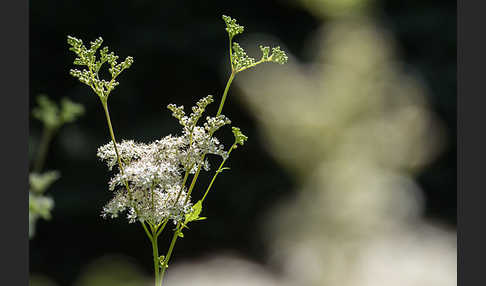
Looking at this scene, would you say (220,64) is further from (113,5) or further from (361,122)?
(361,122)

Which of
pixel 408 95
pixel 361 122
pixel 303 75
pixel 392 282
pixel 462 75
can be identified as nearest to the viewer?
pixel 462 75

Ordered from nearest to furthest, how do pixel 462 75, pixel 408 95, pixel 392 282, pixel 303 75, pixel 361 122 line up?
1. pixel 462 75
2. pixel 361 122
3. pixel 392 282
4. pixel 303 75
5. pixel 408 95

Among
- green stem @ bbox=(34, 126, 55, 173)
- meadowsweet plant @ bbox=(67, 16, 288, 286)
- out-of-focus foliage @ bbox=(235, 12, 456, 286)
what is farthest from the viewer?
out-of-focus foliage @ bbox=(235, 12, 456, 286)

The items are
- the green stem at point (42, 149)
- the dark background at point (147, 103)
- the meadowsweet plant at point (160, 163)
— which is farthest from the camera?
the dark background at point (147, 103)

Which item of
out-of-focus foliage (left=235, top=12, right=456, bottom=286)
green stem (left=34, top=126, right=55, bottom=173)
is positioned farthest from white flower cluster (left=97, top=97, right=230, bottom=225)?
out-of-focus foliage (left=235, top=12, right=456, bottom=286)

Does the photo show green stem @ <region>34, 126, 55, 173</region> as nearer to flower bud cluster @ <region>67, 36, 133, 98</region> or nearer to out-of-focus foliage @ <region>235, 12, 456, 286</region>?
flower bud cluster @ <region>67, 36, 133, 98</region>

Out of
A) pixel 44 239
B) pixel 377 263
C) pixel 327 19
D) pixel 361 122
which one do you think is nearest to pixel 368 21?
pixel 327 19

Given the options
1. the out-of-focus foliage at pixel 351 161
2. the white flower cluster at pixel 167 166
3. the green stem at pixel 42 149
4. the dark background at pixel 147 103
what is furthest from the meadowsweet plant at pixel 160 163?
the dark background at pixel 147 103

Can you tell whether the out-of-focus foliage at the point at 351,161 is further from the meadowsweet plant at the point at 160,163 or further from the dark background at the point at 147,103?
the meadowsweet plant at the point at 160,163
